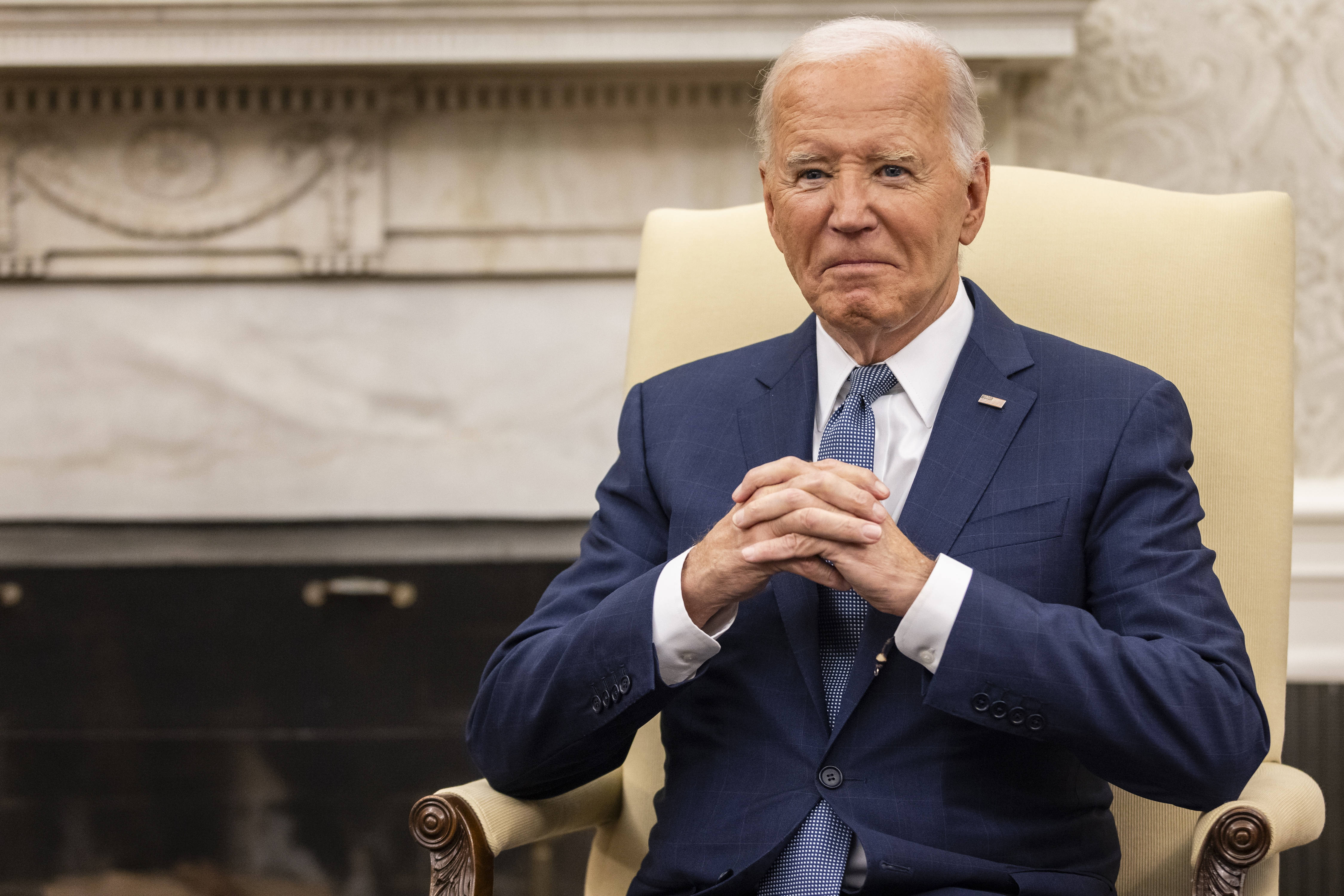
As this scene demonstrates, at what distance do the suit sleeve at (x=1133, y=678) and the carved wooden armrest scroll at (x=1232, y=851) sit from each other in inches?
1.0

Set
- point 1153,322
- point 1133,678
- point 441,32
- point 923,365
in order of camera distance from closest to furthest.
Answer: point 1133,678, point 923,365, point 1153,322, point 441,32

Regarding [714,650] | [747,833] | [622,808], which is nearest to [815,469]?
[714,650]

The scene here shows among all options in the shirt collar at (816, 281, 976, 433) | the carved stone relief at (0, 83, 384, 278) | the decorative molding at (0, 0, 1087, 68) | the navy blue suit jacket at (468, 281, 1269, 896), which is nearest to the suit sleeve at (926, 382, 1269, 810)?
the navy blue suit jacket at (468, 281, 1269, 896)

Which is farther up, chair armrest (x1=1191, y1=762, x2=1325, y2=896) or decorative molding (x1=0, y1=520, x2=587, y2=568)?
chair armrest (x1=1191, y1=762, x2=1325, y2=896)

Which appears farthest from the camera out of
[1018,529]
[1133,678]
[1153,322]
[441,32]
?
[441,32]

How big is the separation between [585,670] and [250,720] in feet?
5.61

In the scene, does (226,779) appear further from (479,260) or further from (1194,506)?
(1194,506)

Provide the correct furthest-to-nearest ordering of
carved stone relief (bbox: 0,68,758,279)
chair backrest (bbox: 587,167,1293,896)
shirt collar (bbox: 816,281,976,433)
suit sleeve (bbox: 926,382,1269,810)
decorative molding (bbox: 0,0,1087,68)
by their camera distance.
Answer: carved stone relief (bbox: 0,68,758,279) → decorative molding (bbox: 0,0,1087,68) → chair backrest (bbox: 587,167,1293,896) → shirt collar (bbox: 816,281,976,433) → suit sleeve (bbox: 926,382,1269,810)

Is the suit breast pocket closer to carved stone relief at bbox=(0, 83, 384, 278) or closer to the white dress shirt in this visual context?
the white dress shirt

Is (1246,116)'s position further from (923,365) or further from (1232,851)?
(1232,851)

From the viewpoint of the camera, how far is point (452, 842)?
3.56 ft

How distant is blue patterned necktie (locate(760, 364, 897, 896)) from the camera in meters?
1.03

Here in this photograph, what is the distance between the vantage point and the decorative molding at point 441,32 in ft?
7.43

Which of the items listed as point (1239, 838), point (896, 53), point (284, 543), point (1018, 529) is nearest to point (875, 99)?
point (896, 53)
